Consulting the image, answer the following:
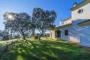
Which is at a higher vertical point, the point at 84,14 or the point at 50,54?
the point at 84,14

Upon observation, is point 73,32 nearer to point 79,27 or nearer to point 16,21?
point 79,27

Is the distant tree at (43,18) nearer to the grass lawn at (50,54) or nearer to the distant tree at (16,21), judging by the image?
the distant tree at (16,21)

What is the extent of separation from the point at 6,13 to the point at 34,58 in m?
36.1

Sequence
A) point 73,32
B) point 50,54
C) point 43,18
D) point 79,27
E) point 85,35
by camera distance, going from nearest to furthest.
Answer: point 50,54, point 85,35, point 79,27, point 73,32, point 43,18

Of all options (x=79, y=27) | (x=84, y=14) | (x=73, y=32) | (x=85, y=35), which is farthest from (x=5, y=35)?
(x=85, y=35)

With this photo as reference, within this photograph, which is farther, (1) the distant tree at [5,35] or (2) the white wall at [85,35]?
(1) the distant tree at [5,35]

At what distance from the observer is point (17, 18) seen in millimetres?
44188

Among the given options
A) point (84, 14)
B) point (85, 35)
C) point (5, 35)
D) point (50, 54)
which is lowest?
point (50, 54)

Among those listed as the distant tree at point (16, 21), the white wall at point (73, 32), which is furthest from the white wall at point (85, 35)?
the distant tree at point (16, 21)

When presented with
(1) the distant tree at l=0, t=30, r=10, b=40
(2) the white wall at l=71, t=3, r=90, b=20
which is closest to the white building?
(2) the white wall at l=71, t=3, r=90, b=20

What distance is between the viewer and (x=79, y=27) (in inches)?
734

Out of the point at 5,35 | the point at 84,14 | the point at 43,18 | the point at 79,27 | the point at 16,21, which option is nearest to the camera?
the point at 79,27

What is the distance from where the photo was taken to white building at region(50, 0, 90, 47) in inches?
663

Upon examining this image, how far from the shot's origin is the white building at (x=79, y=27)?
16.8 metres
